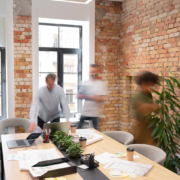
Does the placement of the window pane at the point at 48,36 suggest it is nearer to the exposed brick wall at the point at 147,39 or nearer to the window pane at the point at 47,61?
the window pane at the point at 47,61

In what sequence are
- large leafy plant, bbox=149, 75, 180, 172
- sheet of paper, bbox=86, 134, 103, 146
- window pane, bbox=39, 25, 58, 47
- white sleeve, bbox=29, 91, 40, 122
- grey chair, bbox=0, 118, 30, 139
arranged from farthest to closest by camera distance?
window pane, bbox=39, 25, 58, 47 < grey chair, bbox=0, 118, 30, 139 < white sleeve, bbox=29, 91, 40, 122 < large leafy plant, bbox=149, 75, 180, 172 < sheet of paper, bbox=86, 134, 103, 146

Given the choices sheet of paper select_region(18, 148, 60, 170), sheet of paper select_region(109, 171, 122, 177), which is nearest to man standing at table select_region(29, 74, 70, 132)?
sheet of paper select_region(18, 148, 60, 170)

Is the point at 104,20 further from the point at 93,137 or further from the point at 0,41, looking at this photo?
the point at 93,137

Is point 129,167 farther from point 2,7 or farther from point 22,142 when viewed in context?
point 2,7

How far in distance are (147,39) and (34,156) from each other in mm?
3428

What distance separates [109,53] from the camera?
5938mm

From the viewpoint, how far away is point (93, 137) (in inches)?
130

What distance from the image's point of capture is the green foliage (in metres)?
2.50

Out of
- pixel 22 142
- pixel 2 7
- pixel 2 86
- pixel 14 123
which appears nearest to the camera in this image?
pixel 22 142

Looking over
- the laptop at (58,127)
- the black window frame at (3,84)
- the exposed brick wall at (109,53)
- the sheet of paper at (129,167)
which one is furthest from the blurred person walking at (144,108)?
the black window frame at (3,84)

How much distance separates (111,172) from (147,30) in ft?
11.6

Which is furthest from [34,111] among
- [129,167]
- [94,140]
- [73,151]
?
[129,167]

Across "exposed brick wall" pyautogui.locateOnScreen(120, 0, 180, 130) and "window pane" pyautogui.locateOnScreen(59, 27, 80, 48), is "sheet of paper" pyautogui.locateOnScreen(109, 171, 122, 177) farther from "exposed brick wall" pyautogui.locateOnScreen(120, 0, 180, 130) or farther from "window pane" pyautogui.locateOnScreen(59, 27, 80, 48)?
"window pane" pyautogui.locateOnScreen(59, 27, 80, 48)

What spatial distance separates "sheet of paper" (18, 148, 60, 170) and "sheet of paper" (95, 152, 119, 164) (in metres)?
0.43
